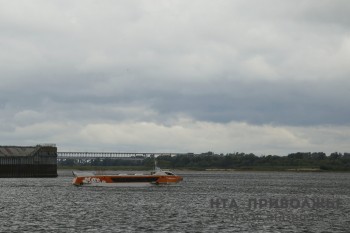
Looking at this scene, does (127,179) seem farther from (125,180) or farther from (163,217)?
(163,217)

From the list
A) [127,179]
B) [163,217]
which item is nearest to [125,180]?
[127,179]

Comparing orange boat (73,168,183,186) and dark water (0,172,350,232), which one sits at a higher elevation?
orange boat (73,168,183,186)

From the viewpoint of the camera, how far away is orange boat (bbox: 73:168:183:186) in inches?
7121

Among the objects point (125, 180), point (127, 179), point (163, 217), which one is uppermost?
point (127, 179)

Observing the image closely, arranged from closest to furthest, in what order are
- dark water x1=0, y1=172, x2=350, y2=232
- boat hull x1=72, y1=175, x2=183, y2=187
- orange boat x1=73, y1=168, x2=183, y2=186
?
dark water x1=0, y1=172, x2=350, y2=232, boat hull x1=72, y1=175, x2=183, y2=187, orange boat x1=73, y1=168, x2=183, y2=186

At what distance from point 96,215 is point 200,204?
2689 centimetres

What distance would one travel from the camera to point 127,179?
18150 cm

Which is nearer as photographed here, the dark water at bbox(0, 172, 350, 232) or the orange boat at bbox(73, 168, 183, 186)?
the dark water at bbox(0, 172, 350, 232)

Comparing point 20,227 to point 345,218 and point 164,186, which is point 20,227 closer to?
point 345,218

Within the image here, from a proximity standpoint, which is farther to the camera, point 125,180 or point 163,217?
point 125,180

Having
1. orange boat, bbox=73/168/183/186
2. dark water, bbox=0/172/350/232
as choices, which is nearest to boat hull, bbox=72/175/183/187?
orange boat, bbox=73/168/183/186

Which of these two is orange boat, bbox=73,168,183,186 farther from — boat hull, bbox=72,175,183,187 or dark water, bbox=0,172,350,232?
dark water, bbox=0,172,350,232

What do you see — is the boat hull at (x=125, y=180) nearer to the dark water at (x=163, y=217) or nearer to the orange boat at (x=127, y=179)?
the orange boat at (x=127, y=179)

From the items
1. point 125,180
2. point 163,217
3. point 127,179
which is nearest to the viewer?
point 163,217
